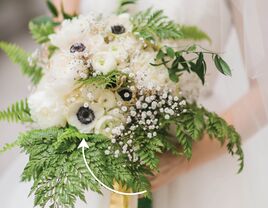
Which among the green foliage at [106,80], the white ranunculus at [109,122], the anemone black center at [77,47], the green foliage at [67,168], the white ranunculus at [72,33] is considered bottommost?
the green foliage at [67,168]

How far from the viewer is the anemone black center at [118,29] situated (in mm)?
855

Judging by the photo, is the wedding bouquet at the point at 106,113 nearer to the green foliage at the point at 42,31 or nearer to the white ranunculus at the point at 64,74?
the white ranunculus at the point at 64,74

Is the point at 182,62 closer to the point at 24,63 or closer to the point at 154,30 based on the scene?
the point at 154,30

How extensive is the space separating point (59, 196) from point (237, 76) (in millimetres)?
643

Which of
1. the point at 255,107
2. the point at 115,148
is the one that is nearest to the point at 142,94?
the point at 115,148

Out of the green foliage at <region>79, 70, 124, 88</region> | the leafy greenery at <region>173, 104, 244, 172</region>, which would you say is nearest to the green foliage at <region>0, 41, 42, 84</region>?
the green foliage at <region>79, 70, 124, 88</region>

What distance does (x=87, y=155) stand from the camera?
728mm

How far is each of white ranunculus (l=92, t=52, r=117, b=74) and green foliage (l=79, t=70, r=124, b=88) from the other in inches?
0.4

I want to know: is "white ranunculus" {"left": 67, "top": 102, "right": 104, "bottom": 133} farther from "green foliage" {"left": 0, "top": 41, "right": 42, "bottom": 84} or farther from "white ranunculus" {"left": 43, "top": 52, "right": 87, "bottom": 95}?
"green foliage" {"left": 0, "top": 41, "right": 42, "bottom": 84}

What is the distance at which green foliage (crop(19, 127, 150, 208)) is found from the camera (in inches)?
27.1

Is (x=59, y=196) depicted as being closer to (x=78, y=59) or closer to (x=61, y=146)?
(x=61, y=146)

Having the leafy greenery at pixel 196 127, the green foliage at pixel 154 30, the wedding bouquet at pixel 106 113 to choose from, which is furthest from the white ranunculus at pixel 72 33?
the leafy greenery at pixel 196 127

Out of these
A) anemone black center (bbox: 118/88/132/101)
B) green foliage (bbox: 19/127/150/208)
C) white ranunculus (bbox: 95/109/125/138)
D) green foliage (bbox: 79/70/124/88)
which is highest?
green foliage (bbox: 79/70/124/88)

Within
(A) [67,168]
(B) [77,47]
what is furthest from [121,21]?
(A) [67,168]
